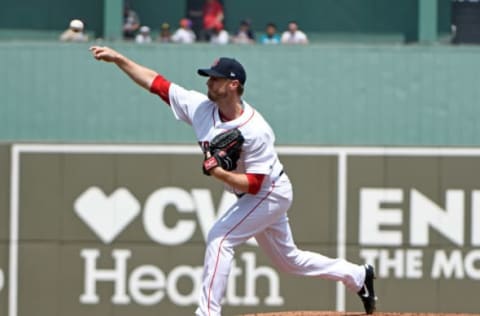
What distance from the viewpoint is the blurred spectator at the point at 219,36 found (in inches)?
523

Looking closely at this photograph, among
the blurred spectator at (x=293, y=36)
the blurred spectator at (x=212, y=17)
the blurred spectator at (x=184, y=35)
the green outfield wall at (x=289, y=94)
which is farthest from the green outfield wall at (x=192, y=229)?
the blurred spectator at (x=212, y=17)

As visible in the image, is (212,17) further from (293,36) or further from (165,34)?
(293,36)

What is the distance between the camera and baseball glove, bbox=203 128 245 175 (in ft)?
22.8

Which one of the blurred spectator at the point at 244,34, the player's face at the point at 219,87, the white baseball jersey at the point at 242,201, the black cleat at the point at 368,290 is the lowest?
the black cleat at the point at 368,290

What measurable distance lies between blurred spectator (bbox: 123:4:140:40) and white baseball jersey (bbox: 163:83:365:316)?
21.1ft

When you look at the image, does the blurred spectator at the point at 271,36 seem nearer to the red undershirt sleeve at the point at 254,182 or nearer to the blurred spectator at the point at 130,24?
the blurred spectator at the point at 130,24

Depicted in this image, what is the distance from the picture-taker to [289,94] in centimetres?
1055

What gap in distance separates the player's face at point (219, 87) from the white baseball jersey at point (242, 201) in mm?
157

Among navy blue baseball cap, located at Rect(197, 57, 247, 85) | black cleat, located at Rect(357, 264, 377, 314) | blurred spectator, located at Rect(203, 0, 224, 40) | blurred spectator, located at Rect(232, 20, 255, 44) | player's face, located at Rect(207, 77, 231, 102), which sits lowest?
black cleat, located at Rect(357, 264, 377, 314)

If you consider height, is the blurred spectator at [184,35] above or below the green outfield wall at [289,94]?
above

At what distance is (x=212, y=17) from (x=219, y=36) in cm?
53

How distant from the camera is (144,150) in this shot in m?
10.4

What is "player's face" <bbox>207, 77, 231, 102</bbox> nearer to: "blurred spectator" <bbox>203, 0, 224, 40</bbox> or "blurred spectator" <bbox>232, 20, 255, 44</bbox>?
"blurred spectator" <bbox>232, 20, 255, 44</bbox>

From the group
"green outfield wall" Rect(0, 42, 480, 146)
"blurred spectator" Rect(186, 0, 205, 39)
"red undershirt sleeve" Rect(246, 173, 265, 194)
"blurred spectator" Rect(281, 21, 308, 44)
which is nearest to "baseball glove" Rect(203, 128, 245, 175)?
"red undershirt sleeve" Rect(246, 173, 265, 194)
